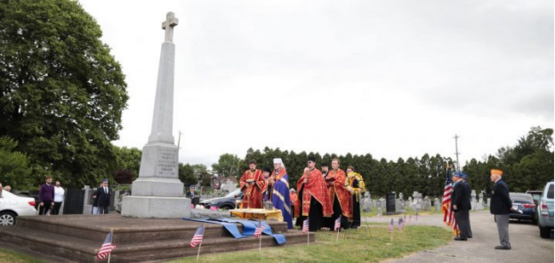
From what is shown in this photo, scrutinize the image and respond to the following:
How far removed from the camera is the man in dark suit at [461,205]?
1063 centimetres

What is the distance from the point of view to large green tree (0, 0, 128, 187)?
750 inches

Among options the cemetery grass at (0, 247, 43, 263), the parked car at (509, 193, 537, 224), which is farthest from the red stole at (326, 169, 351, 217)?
the parked car at (509, 193, 537, 224)

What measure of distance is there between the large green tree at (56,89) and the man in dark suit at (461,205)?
1849 centimetres

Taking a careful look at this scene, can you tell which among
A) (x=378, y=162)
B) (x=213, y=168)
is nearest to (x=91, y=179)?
(x=378, y=162)

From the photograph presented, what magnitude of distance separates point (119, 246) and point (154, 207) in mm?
2969

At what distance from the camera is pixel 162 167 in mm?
9391

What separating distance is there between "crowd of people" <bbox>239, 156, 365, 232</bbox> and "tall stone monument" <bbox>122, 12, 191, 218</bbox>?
311 cm

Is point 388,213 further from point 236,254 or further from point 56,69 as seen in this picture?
point 56,69

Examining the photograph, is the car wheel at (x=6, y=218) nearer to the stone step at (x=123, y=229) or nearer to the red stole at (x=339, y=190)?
the stone step at (x=123, y=229)

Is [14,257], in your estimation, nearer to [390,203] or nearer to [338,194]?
[338,194]

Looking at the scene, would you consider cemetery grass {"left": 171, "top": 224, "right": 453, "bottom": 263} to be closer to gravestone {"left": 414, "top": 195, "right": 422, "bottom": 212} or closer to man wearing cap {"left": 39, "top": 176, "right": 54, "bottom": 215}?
man wearing cap {"left": 39, "top": 176, "right": 54, "bottom": 215}

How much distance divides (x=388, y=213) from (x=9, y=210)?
2037 cm

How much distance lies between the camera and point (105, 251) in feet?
16.5

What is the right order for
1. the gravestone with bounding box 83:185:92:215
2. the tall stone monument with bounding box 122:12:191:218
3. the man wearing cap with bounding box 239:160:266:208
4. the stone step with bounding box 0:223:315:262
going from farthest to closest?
the gravestone with bounding box 83:185:92:215, the man wearing cap with bounding box 239:160:266:208, the tall stone monument with bounding box 122:12:191:218, the stone step with bounding box 0:223:315:262
